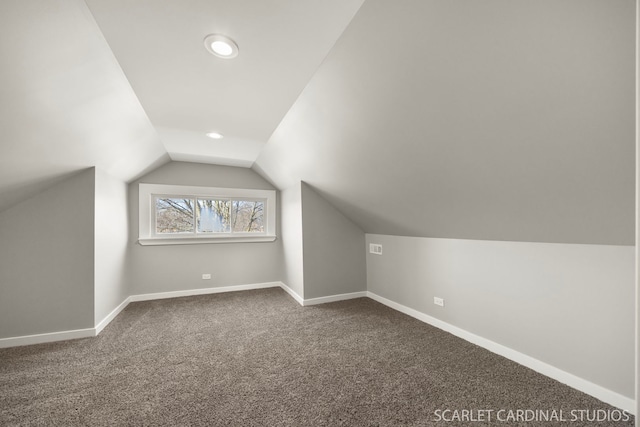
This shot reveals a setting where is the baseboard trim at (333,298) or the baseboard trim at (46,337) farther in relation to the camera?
the baseboard trim at (333,298)

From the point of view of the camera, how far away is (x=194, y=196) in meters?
4.32

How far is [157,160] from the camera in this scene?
369 centimetres

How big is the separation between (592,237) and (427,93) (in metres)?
1.43

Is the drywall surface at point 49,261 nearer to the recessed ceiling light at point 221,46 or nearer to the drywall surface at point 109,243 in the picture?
the drywall surface at point 109,243

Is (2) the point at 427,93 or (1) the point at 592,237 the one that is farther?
(1) the point at 592,237

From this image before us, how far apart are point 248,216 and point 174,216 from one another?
3.92 ft

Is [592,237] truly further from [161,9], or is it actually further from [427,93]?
[161,9]

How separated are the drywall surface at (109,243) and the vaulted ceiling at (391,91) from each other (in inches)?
20.1

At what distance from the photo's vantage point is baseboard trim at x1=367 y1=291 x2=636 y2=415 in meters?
1.56

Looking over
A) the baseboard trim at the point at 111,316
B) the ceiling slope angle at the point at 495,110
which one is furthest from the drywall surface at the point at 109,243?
the ceiling slope angle at the point at 495,110

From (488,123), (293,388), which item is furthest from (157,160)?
(488,123)

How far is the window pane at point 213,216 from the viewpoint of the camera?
4441 millimetres

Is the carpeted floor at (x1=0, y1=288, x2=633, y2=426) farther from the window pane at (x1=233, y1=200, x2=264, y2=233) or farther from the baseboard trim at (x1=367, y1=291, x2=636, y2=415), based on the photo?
the window pane at (x1=233, y1=200, x2=264, y2=233)


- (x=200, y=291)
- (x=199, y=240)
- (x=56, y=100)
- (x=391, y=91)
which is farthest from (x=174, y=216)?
(x=391, y=91)
